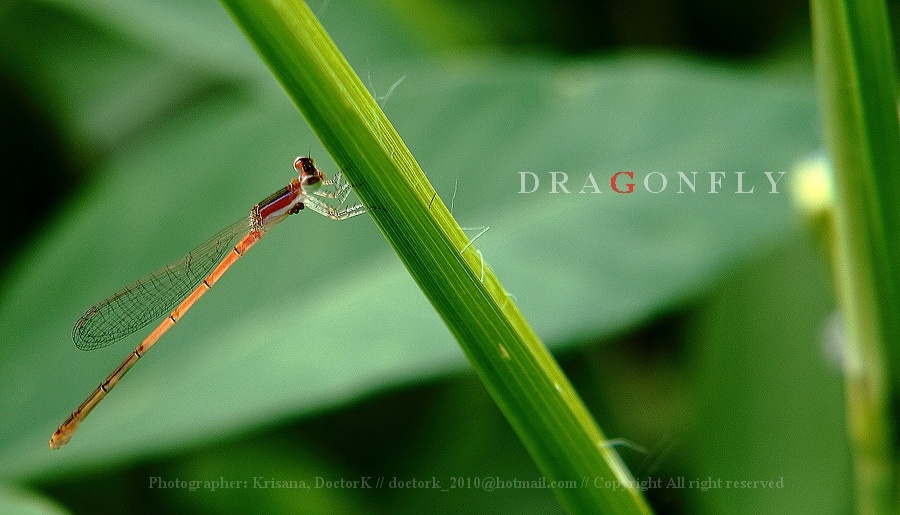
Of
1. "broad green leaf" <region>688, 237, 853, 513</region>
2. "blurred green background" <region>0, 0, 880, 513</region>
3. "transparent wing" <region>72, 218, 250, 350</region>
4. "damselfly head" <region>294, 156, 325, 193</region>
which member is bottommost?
"broad green leaf" <region>688, 237, 853, 513</region>

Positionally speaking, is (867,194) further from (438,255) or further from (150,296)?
(150,296)

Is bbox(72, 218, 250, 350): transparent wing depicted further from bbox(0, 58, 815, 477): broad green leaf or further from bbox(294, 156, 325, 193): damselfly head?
bbox(294, 156, 325, 193): damselfly head

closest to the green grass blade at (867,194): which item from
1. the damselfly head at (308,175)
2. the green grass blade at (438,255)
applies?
the green grass blade at (438,255)

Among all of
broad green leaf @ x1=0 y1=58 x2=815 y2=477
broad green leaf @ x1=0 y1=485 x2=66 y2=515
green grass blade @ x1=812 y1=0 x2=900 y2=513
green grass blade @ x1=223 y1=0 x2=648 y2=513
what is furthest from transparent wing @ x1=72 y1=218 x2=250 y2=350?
green grass blade @ x1=812 y1=0 x2=900 y2=513

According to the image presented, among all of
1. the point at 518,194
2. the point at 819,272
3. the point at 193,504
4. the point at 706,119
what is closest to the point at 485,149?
the point at 518,194

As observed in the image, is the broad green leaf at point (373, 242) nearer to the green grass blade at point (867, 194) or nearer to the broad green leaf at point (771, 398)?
the broad green leaf at point (771, 398)

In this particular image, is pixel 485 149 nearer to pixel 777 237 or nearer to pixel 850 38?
pixel 777 237

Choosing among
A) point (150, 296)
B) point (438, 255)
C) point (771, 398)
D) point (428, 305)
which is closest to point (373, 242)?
point (428, 305)
